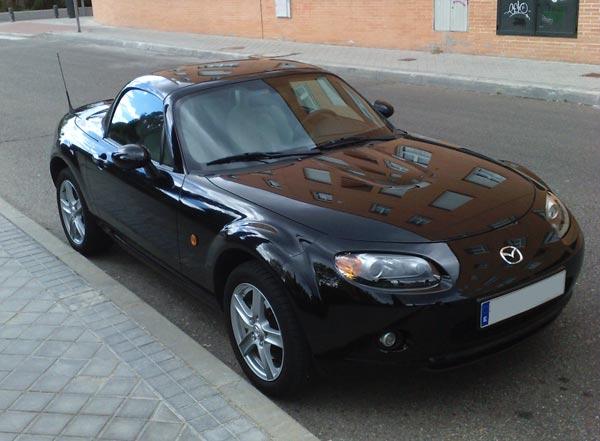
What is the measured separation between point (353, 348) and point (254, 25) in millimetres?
20085

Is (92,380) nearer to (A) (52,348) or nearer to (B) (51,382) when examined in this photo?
(B) (51,382)

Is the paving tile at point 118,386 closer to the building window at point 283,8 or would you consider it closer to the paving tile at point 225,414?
the paving tile at point 225,414

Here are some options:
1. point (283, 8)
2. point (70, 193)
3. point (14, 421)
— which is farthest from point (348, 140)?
point (283, 8)

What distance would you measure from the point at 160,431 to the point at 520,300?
5.52 ft

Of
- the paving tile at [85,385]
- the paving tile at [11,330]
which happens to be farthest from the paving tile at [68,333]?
the paving tile at [85,385]

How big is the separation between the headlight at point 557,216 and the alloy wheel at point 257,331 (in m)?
1.46

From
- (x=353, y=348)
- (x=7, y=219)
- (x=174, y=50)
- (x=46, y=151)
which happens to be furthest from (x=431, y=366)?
(x=174, y=50)

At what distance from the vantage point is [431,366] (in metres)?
3.10

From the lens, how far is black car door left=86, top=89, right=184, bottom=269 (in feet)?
13.7

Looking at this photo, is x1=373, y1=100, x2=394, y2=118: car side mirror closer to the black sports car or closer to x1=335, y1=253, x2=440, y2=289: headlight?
the black sports car

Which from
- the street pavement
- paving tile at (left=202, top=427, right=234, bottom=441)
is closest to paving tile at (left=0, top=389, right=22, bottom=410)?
the street pavement

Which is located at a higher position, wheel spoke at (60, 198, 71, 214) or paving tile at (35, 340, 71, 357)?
wheel spoke at (60, 198, 71, 214)

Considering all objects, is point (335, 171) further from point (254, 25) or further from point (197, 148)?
point (254, 25)

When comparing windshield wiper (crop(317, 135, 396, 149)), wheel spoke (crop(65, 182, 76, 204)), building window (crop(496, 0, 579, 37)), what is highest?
building window (crop(496, 0, 579, 37))
